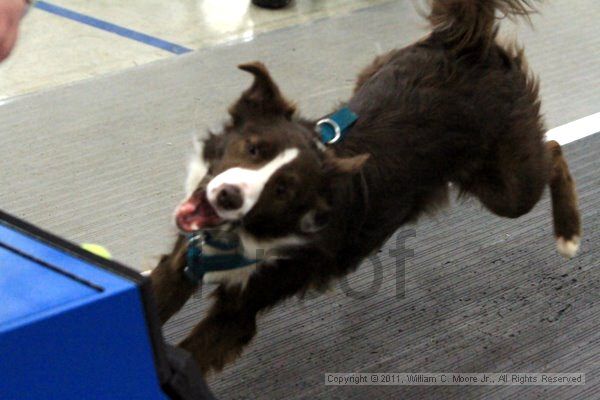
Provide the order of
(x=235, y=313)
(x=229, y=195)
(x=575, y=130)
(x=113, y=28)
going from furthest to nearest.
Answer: (x=113, y=28) < (x=575, y=130) < (x=235, y=313) < (x=229, y=195)

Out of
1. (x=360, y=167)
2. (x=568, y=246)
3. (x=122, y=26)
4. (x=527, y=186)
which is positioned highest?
(x=360, y=167)

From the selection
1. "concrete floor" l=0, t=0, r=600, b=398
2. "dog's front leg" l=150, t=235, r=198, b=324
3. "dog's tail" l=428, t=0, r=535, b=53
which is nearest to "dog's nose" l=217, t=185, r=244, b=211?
"dog's front leg" l=150, t=235, r=198, b=324

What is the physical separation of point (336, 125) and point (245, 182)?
18.8 inches

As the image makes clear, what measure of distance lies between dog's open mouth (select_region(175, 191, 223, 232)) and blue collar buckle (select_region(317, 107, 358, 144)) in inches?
15.9

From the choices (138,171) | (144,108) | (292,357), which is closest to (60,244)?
(292,357)

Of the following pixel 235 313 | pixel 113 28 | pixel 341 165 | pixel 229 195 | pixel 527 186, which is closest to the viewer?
pixel 229 195

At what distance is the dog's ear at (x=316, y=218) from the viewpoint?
2062mm

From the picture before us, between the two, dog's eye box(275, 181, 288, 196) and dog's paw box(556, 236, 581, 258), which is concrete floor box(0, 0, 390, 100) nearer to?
dog's paw box(556, 236, 581, 258)

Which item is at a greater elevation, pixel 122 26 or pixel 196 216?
pixel 196 216

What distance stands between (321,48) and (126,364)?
11.5 ft

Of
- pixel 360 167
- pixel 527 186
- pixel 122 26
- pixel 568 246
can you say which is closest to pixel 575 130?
pixel 568 246

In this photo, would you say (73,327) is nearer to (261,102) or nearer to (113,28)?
(261,102)

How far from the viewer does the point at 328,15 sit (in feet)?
17.1

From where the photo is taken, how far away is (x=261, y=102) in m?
2.12
